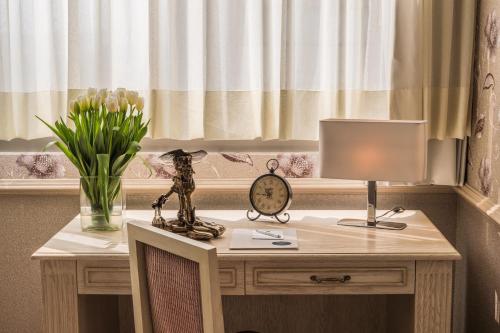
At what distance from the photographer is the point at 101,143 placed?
2492mm

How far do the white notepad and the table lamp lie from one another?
0.25 m

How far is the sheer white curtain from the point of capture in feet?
9.09

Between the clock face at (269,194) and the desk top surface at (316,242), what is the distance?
5 centimetres

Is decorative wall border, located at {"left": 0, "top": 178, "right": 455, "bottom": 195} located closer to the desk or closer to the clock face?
the clock face

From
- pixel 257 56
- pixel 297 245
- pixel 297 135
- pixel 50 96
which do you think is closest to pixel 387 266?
pixel 297 245

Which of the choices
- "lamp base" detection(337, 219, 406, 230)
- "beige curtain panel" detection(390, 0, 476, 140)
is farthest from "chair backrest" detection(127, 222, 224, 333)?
"beige curtain panel" detection(390, 0, 476, 140)

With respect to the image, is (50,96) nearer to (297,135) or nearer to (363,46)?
(297,135)

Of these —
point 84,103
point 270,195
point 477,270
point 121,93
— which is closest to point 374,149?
point 270,195

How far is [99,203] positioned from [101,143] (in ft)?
Answer: 0.66

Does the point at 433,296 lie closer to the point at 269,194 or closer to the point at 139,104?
the point at 269,194

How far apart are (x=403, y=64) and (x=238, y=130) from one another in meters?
0.65

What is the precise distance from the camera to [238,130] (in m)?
2.84

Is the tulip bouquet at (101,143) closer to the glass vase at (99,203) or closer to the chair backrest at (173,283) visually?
the glass vase at (99,203)

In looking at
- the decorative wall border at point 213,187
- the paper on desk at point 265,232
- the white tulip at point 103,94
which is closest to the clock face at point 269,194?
the paper on desk at point 265,232
